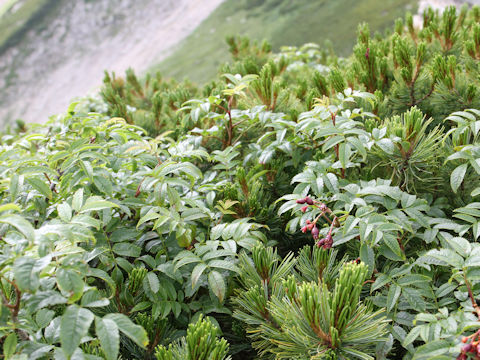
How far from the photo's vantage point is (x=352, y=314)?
0.96 m

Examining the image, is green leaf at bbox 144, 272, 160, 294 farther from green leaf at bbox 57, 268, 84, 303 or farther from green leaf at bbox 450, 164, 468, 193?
green leaf at bbox 450, 164, 468, 193

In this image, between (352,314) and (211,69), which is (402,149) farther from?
(211,69)

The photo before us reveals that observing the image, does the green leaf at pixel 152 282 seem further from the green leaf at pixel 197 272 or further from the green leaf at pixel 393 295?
the green leaf at pixel 393 295

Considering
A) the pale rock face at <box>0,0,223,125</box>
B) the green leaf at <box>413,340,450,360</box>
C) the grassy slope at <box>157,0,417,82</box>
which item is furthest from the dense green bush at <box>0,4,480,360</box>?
the pale rock face at <box>0,0,223,125</box>

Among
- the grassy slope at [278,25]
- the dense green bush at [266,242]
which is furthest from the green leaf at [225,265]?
the grassy slope at [278,25]

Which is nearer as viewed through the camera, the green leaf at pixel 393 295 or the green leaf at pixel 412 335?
the green leaf at pixel 412 335

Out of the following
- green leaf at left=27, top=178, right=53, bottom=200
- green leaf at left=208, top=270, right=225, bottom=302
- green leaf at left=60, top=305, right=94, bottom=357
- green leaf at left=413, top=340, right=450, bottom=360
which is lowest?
green leaf at left=413, top=340, right=450, bottom=360

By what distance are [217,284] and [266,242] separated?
27 cm

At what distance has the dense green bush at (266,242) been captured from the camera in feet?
2.99

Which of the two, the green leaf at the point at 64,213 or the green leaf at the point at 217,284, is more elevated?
the green leaf at the point at 64,213

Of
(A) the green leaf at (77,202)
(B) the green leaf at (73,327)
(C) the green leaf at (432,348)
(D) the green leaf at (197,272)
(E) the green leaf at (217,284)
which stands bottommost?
(C) the green leaf at (432,348)

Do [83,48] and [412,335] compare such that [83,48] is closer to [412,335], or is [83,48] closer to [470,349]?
[412,335]

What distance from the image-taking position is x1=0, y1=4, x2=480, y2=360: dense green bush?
2.99 feet

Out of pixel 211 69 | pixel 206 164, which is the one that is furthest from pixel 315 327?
pixel 211 69
